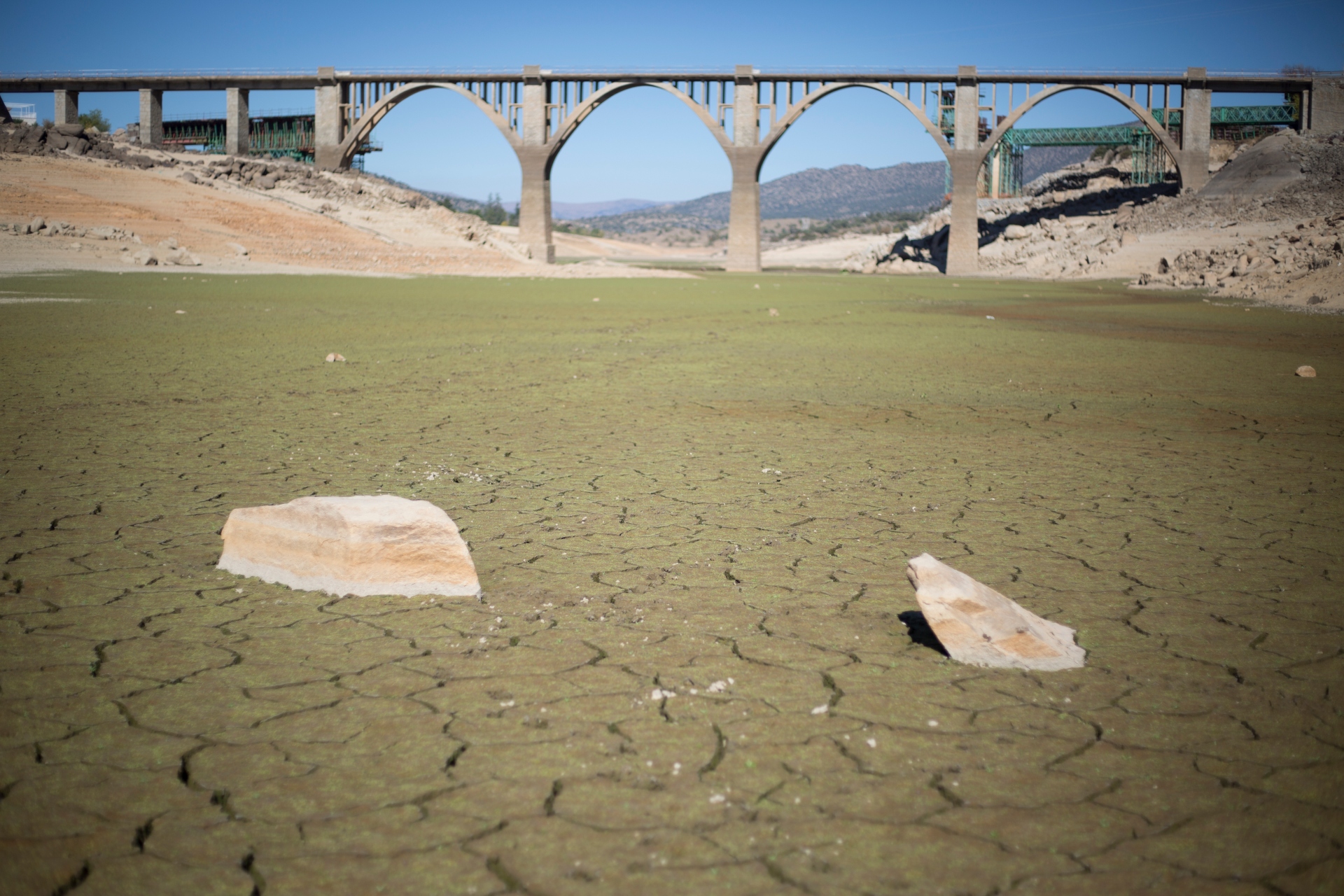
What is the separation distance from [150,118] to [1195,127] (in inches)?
2317

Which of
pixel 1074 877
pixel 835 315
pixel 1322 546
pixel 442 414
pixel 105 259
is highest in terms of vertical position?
pixel 105 259

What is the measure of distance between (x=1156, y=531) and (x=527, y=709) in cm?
362

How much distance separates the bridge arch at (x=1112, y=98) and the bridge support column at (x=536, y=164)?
889 inches

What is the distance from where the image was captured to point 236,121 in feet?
193

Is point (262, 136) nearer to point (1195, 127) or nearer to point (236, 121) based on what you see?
point (236, 121)

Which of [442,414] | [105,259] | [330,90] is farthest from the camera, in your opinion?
[330,90]

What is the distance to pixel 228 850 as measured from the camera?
2.30m

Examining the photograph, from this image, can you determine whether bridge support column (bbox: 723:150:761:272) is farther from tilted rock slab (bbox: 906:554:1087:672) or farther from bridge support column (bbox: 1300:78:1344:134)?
tilted rock slab (bbox: 906:554:1087:672)

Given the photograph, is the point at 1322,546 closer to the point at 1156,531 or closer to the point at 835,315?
the point at 1156,531

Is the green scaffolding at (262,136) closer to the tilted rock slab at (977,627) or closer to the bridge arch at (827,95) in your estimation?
the bridge arch at (827,95)

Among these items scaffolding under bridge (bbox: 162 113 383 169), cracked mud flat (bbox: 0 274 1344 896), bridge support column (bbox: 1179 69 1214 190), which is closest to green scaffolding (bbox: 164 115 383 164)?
scaffolding under bridge (bbox: 162 113 383 169)

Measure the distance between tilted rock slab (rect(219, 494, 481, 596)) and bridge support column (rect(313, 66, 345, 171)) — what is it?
56.4 meters

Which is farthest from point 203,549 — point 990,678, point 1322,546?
point 1322,546

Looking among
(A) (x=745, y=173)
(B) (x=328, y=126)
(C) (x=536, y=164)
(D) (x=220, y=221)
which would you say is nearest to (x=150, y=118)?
(B) (x=328, y=126)
